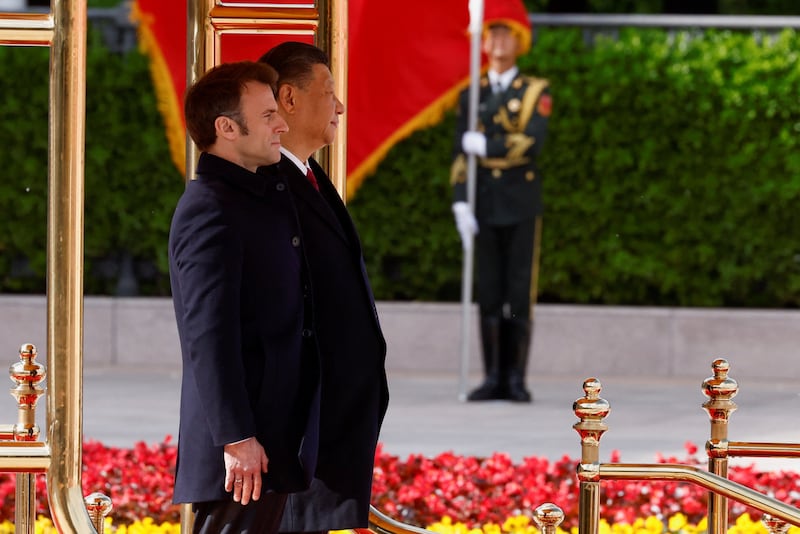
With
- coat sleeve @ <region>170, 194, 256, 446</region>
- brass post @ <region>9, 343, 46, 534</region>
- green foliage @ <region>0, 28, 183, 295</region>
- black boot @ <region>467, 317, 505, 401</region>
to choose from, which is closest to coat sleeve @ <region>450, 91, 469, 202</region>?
black boot @ <region>467, 317, 505, 401</region>

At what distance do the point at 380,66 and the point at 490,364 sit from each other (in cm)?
330

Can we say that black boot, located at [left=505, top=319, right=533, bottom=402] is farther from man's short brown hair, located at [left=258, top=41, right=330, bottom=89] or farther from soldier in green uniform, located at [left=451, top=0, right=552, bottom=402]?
man's short brown hair, located at [left=258, top=41, right=330, bottom=89]

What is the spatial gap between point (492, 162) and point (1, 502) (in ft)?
15.6

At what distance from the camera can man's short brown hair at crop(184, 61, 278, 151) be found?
2.71m

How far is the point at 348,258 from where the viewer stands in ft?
9.53

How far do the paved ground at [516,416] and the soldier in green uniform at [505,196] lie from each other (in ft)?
1.13

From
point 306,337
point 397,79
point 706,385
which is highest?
point 397,79

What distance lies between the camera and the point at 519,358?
9.09m

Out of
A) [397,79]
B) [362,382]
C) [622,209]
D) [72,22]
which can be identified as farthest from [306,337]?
[622,209]

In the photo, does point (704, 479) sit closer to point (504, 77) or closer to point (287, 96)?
point (287, 96)

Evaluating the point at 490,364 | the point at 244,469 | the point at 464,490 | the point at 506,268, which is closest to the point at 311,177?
the point at 244,469

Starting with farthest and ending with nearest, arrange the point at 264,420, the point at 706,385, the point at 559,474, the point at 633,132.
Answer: the point at 633,132 < the point at 559,474 < the point at 706,385 < the point at 264,420

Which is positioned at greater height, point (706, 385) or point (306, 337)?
point (306, 337)

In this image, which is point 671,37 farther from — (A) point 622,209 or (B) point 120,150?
(B) point 120,150
